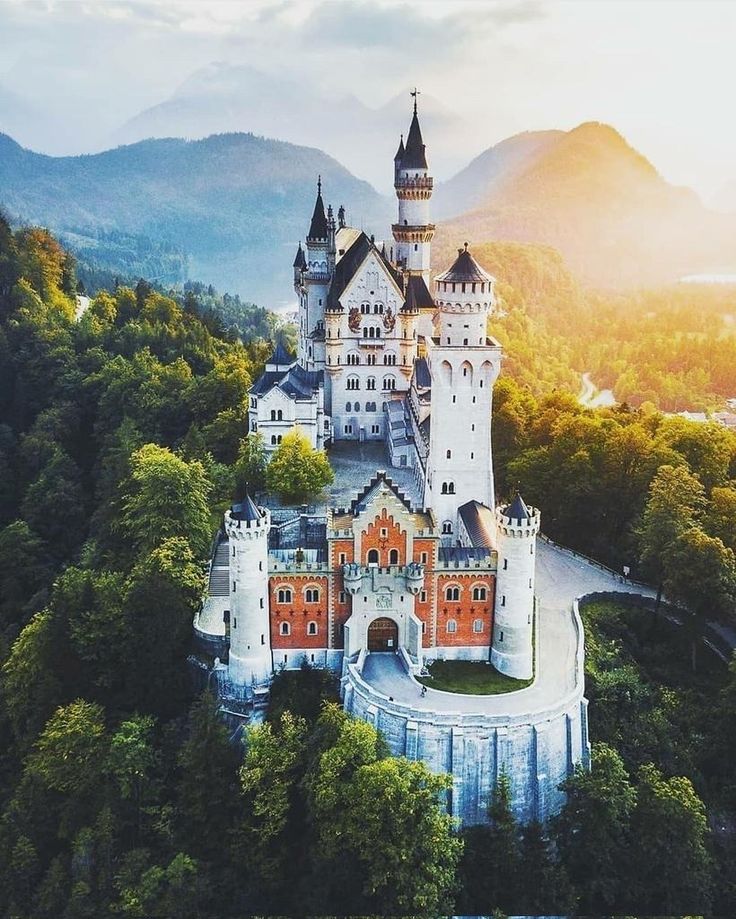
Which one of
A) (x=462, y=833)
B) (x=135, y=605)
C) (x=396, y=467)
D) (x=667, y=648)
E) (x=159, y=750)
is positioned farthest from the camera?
(x=396, y=467)

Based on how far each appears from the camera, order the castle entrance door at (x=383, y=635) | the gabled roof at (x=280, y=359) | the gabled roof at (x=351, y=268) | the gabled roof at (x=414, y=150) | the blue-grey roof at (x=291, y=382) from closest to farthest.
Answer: the castle entrance door at (x=383, y=635) → the blue-grey roof at (x=291, y=382) → the gabled roof at (x=280, y=359) → the gabled roof at (x=351, y=268) → the gabled roof at (x=414, y=150)

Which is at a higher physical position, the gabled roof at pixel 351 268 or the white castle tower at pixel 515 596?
the gabled roof at pixel 351 268

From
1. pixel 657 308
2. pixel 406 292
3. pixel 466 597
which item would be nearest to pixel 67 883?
pixel 466 597

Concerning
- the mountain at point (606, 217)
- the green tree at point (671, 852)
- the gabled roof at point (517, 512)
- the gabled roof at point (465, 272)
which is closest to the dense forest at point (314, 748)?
the green tree at point (671, 852)

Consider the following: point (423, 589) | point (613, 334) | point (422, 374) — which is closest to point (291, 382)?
point (422, 374)

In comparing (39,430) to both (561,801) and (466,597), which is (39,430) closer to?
(466,597)

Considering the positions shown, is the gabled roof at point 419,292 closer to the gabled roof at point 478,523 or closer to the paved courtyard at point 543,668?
the gabled roof at point 478,523

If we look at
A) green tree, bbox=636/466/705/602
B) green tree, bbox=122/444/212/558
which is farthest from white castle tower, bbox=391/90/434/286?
green tree, bbox=636/466/705/602

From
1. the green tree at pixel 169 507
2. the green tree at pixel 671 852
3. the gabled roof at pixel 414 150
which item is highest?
the gabled roof at pixel 414 150
